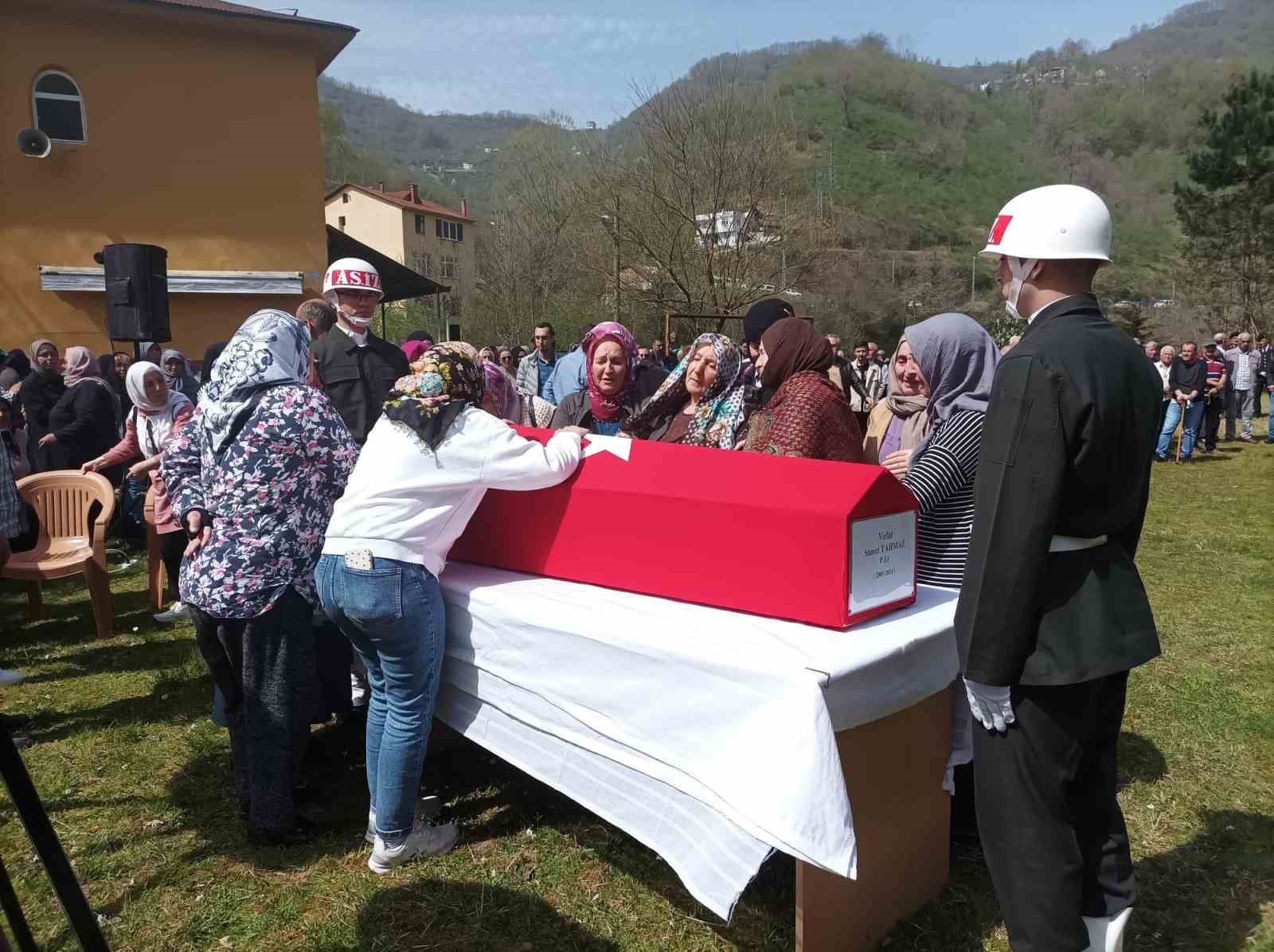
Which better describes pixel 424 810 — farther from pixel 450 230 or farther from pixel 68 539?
pixel 450 230

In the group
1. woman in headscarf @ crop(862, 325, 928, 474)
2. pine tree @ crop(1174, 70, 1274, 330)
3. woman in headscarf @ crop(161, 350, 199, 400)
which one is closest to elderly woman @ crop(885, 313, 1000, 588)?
woman in headscarf @ crop(862, 325, 928, 474)

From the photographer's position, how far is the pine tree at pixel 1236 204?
26.6 meters

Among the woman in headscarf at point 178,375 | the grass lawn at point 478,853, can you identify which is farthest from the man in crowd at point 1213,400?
the woman in headscarf at point 178,375

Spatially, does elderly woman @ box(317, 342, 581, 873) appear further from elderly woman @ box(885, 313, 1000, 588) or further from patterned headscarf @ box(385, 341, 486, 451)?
elderly woman @ box(885, 313, 1000, 588)

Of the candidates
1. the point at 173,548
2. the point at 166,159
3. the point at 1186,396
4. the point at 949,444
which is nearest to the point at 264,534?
the point at 949,444

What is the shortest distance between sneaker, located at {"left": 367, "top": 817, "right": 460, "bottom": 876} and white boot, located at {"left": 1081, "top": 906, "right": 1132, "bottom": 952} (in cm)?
195

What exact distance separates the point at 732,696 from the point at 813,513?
46 centimetres

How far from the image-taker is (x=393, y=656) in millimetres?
2652

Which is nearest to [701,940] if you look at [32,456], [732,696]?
[732,696]

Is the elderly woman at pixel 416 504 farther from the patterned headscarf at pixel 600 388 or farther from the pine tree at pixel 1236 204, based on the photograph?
the pine tree at pixel 1236 204

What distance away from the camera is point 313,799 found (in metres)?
3.44

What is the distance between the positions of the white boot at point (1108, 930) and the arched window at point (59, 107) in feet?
53.3

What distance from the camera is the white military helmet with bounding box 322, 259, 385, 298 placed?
447 centimetres

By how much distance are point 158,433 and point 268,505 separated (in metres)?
3.46
